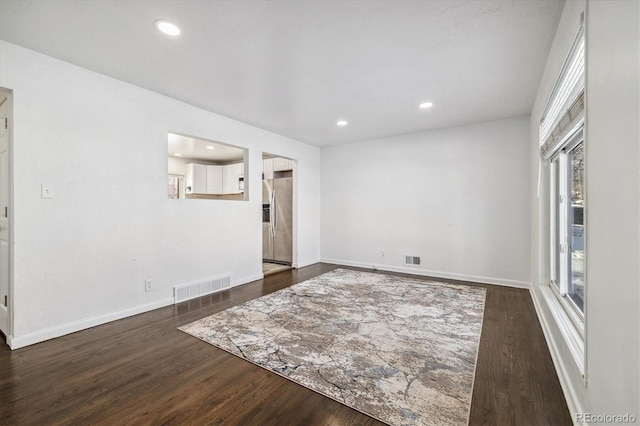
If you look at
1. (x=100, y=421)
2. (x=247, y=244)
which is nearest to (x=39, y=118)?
(x=100, y=421)

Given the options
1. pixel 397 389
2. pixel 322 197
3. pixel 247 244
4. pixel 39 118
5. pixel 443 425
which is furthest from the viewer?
pixel 322 197

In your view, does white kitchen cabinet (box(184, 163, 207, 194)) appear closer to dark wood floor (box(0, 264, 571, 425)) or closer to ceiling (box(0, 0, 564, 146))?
ceiling (box(0, 0, 564, 146))

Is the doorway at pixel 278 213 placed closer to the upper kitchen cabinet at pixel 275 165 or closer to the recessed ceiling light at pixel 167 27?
the upper kitchen cabinet at pixel 275 165

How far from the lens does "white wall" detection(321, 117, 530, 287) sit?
13.9ft

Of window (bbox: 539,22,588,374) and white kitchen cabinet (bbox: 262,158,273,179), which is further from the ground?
white kitchen cabinet (bbox: 262,158,273,179)

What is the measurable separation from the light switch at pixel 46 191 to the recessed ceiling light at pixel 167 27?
5.79 feet

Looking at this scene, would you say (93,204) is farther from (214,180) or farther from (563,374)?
(214,180)

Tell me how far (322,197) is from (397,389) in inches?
187

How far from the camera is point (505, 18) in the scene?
79.5 inches

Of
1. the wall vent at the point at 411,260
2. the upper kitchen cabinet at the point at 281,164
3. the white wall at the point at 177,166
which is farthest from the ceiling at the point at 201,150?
the wall vent at the point at 411,260

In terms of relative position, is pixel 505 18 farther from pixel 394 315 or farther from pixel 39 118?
pixel 39 118

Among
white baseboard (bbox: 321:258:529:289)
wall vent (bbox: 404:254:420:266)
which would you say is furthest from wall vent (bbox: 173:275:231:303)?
wall vent (bbox: 404:254:420:266)

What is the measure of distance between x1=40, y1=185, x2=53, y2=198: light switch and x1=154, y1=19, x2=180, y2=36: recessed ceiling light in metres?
1.76

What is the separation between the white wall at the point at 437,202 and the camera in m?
4.25
